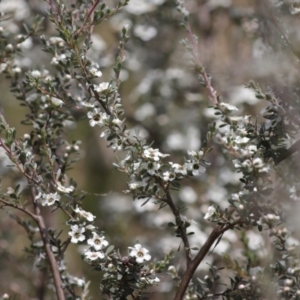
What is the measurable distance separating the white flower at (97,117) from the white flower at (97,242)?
0.83 feet

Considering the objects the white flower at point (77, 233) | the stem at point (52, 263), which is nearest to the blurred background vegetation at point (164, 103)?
the stem at point (52, 263)

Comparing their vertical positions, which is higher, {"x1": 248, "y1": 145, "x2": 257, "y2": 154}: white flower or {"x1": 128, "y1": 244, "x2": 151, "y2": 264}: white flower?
{"x1": 248, "y1": 145, "x2": 257, "y2": 154}: white flower

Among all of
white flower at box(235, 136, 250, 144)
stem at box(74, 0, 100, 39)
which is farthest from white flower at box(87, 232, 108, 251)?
stem at box(74, 0, 100, 39)

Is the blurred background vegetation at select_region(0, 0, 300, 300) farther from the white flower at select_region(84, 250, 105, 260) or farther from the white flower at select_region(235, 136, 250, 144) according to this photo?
the white flower at select_region(84, 250, 105, 260)

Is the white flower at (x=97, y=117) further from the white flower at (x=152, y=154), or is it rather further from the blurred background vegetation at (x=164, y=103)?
the blurred background vegetation at (x=164, y=103)

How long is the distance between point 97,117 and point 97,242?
0.29 metres

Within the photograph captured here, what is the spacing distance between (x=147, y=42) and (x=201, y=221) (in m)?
1.02

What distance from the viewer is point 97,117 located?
51.5 inches

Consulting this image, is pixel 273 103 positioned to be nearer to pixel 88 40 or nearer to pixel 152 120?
pixel 88 40

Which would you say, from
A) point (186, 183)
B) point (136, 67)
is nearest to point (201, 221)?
point (186, 183)

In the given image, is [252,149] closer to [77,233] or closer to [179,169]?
[179,169]

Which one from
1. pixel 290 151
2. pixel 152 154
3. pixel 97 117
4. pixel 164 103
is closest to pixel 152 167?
pixel 152 154

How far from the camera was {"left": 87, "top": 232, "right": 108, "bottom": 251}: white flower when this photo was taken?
1256 millimetres

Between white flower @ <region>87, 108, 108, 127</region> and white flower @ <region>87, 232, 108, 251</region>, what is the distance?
253mm
